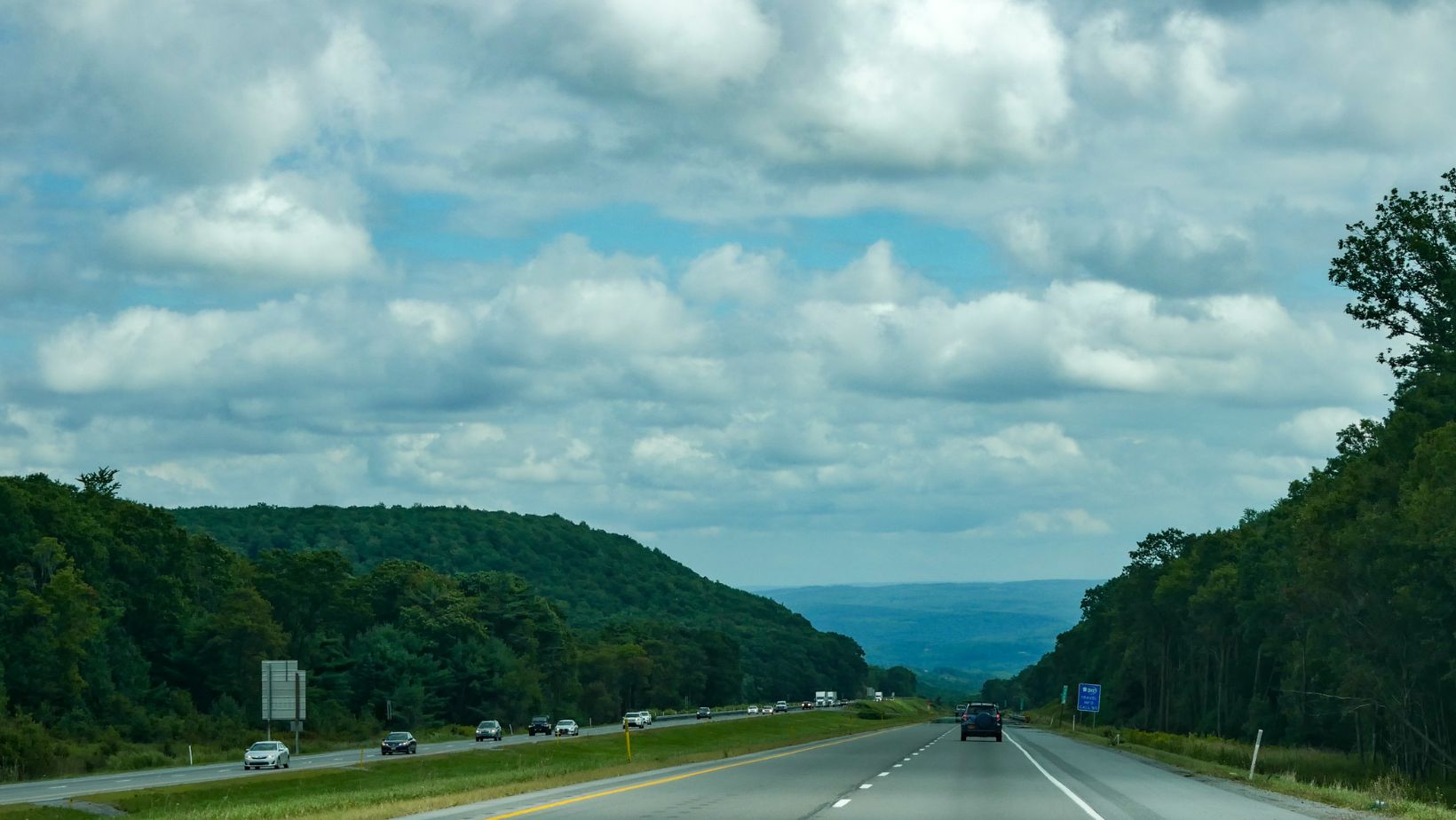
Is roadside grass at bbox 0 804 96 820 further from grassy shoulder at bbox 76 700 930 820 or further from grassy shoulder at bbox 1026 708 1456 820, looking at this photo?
grassy shoulder at bbox 1026 708 1456 820

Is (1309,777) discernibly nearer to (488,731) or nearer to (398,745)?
(398,745)

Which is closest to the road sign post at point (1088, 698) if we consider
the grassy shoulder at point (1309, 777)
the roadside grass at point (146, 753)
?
the grassy shoulder at point (1309, 777)

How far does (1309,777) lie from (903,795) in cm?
1980

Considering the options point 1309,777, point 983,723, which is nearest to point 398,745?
point 983,723

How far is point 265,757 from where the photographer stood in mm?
67312

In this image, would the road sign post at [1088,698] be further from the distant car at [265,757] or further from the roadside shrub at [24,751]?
the roadside shrub at [24,751]

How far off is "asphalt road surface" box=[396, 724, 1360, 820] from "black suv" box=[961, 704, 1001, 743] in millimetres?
26393

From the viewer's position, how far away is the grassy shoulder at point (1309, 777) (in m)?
28.9

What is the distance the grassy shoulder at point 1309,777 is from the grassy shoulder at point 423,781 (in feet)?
53.5

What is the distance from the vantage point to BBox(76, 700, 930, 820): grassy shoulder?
2888 cm

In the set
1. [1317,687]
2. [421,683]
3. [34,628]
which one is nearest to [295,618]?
[421,683]

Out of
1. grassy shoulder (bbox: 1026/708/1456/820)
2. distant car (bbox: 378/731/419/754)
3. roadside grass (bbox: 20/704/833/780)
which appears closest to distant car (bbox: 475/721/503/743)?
roadside grass (bbox: 20/704/833/780)

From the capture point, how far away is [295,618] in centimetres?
13725

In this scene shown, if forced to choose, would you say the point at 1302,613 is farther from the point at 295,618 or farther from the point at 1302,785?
the point at 295,618
